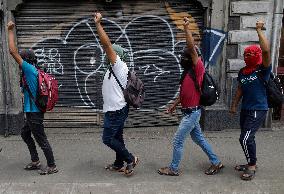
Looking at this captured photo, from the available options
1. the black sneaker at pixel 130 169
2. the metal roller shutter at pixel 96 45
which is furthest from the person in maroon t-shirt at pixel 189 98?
the metal roller shutter at pixel 96 45

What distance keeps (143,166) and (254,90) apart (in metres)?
1.82

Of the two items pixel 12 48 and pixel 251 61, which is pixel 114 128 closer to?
pixel 12 48

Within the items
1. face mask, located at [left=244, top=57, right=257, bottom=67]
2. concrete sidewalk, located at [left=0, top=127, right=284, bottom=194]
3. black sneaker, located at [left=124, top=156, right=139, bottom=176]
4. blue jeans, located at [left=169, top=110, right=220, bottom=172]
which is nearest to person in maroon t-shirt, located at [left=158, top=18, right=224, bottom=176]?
blue jeans, located at [left=169, top=110, right=220, bottom=172]

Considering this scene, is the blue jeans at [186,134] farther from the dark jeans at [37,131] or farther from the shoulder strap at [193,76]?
the dark jeans at [37,131]

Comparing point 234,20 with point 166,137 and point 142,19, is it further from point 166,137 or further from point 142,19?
point 166,137

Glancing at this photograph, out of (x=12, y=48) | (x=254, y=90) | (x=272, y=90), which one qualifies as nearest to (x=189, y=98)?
(x=254, y=90)

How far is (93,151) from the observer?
5.43 m

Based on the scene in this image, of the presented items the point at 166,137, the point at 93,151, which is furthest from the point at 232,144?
the point at 93,151

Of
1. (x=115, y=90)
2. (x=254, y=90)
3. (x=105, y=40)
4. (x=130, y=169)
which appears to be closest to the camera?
(x=105, y=40)

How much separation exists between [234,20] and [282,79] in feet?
5.33

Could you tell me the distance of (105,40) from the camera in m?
3.76

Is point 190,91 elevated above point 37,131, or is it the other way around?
point 190,91

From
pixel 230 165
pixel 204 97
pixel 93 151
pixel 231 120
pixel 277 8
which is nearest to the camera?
pixel 204 97

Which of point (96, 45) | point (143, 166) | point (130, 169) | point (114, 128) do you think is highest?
point (96, 45)
